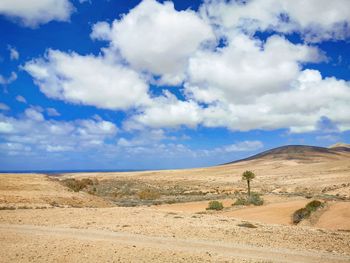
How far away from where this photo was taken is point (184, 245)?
15266mm

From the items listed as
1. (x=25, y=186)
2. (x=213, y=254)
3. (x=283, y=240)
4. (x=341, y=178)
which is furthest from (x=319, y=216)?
(x=341, y=178)

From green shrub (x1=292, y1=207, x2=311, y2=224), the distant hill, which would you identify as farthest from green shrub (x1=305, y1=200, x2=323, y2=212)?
the distant hill

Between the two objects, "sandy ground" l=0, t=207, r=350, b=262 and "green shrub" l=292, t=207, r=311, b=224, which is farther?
"green shrub" l=292, t=207, r=311, b=224

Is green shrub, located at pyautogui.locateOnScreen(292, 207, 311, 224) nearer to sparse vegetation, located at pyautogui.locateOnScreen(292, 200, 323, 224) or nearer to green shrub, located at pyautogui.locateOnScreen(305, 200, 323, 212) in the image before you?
sparse vegetation, located at pyautogui.locateOnScreen(292, 200, 323, 224)

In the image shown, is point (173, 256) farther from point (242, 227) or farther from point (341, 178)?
point (341, 178)

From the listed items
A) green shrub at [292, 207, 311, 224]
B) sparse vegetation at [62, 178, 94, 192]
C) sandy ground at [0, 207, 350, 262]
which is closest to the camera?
sandy ground at [0, 207, 350, 262]

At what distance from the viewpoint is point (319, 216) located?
2531 cm

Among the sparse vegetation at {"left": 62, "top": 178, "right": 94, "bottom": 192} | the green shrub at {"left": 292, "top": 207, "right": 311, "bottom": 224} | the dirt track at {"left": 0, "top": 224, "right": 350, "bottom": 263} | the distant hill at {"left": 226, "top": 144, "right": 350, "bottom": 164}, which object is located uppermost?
the distant hill at {"left": 226, "top": 144, "right": 350, "bottom": 164}

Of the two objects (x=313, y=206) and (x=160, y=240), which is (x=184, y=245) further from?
(x=313, y=206)

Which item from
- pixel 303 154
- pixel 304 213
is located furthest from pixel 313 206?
pixel 303 154

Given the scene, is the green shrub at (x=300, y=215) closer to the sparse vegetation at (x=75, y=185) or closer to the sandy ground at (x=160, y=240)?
the sandy ground at (x=160, y=240)

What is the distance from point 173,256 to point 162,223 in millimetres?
7870

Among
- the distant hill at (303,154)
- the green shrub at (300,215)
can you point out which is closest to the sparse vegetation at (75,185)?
the green shrub at (300,215)

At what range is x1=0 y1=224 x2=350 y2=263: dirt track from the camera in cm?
1320
